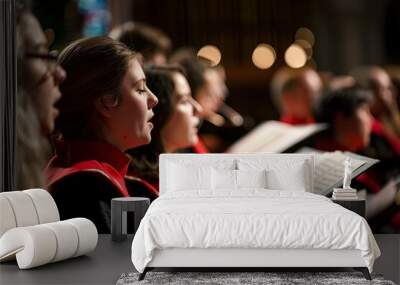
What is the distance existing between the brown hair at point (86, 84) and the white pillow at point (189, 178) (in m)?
1.03

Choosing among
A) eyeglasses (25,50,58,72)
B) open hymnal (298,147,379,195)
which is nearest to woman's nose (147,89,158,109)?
eyeglasses (25,50,58,72)

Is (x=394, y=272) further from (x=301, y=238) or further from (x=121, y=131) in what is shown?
(x=121, y=131)

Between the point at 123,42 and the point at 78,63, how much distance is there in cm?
49

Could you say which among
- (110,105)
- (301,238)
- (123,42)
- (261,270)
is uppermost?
(123,42)

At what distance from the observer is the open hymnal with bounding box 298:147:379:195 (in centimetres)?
740

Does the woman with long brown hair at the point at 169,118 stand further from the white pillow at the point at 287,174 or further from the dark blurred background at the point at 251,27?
the white pillow at the point at 287,174

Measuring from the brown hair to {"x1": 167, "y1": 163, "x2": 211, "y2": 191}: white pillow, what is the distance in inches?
40.6

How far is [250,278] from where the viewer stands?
17.7 ft

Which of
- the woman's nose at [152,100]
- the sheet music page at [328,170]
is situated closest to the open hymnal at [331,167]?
the sheet music page at [328,170]

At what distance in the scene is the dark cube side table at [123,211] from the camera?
7035mm

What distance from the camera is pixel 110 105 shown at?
7617 mm

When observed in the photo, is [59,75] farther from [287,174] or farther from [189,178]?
[287,174]

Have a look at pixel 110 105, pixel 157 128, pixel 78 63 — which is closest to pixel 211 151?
pixel 157 128

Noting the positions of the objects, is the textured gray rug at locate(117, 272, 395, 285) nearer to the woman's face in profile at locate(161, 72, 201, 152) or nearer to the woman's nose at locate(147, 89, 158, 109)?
the woman's face in profile at locate(161, 72, 201, 152)
